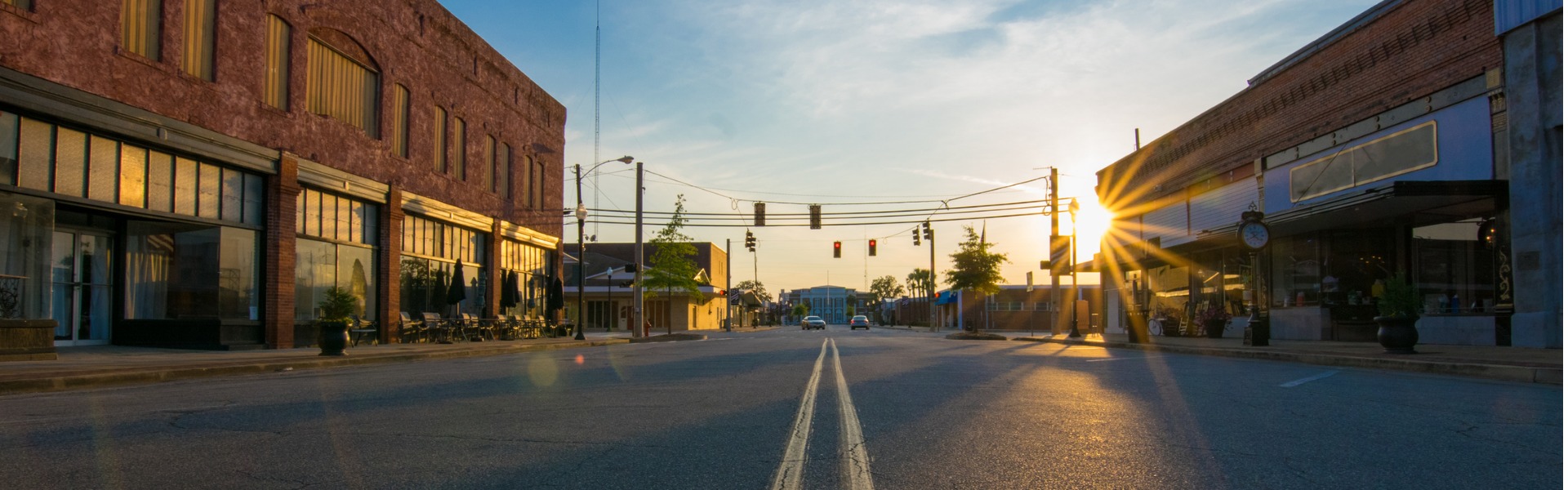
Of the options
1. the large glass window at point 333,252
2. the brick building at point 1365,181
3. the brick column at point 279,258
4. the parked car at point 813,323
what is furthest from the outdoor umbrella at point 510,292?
the parked car at point 813,323

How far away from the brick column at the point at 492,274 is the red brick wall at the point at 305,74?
0.91 m

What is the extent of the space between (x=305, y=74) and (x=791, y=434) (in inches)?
780

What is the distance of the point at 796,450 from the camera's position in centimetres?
589

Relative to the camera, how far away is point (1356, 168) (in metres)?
23.7

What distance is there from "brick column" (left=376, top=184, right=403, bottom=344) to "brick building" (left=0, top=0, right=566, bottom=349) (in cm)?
6

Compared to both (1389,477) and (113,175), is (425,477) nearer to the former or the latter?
(1389,477)

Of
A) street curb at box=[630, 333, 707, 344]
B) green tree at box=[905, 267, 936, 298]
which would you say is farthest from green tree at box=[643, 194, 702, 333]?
green tree at box=[905, 267, 936, 298]

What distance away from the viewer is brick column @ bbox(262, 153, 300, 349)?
68.7ft

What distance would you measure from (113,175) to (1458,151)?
25.6 meters

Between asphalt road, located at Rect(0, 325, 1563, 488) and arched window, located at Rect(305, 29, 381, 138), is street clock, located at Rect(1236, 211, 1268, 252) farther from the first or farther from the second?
arched window, located at Rect(305, 29, 381, 138)

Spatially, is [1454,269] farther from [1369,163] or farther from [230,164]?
[230,164]

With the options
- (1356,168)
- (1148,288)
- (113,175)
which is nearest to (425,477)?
(113,175)

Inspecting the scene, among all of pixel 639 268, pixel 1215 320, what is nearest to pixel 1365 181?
pixel 1215 320

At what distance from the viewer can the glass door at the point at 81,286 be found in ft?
58.1
